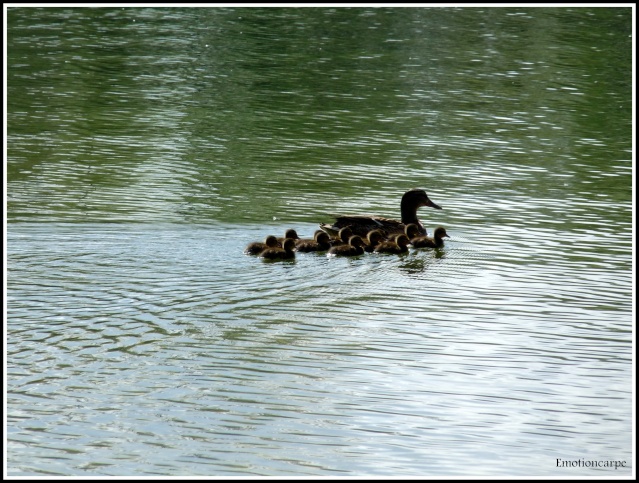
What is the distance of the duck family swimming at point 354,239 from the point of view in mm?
9961

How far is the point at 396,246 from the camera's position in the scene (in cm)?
1047

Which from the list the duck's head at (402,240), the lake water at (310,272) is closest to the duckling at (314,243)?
the lake water at (310,272)

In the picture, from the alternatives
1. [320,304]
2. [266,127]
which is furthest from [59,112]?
[320,304]

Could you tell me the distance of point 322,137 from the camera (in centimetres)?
1500

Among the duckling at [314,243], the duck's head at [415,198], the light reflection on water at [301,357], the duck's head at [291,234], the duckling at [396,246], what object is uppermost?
the duck's head at [415,198]

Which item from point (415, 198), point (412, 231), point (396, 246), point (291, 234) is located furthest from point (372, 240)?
point (415, 198)

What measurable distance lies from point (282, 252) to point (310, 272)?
34cm

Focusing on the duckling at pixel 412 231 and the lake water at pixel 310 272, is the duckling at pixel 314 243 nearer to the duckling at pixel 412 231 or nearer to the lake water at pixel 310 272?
the lake water at pixel 310 272

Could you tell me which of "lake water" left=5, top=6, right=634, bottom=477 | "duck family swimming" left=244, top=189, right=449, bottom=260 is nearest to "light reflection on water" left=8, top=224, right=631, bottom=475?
"lake water" left=5, top=6, right=634, bottom=477

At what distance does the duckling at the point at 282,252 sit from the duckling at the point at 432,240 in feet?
3.83

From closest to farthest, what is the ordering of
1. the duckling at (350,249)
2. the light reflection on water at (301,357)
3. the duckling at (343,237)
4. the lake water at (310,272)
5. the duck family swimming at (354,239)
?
the light reflection on water at (301,357) → the lake water at (310,272) → the duck family swimming at (354,239) → the duckling at (350,249) → the duckling at (343,237)

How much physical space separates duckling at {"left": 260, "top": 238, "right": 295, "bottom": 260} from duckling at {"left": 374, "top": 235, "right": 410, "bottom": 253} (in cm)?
84

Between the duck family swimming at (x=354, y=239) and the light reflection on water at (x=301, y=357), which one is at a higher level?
the duck family swimming at (x=354, y=239)

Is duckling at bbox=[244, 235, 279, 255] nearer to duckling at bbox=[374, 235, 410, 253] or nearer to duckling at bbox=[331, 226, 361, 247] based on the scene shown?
duckling at bbox=[331, 226, 361, 247]
